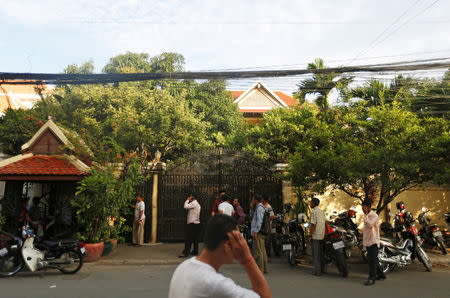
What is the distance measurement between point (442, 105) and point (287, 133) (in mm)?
6463

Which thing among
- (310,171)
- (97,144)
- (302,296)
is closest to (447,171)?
(310,171)

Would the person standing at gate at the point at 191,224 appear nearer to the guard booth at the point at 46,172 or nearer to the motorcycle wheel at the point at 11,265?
the guard booth at the point at 46,172

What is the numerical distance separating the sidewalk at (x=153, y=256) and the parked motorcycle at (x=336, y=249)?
1.58 meters

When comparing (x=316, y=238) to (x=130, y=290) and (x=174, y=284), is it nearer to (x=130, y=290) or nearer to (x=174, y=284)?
(x=130, y=290)

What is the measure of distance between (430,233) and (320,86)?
8.03 meters

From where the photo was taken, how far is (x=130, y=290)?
601 centimetres

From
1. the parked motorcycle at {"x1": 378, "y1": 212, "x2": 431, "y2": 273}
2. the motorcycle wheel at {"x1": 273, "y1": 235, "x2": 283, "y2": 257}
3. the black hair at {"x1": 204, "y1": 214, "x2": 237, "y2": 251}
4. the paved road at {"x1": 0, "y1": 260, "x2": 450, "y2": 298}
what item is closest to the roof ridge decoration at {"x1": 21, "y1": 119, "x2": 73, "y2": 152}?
the paved road at {"x1": 0, "y1": 260, "x2": 450, "y2": 298}

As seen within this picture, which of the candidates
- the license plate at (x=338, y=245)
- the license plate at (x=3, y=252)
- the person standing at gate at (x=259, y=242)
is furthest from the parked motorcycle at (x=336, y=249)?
the license plate at (x=3, y=252)

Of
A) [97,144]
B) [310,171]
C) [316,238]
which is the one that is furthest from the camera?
[97,144]

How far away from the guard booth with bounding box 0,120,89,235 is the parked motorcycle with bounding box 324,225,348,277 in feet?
22.5

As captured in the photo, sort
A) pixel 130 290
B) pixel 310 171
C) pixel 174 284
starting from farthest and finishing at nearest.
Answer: pixel 310 171
pixel 130 290
pixel 174 284

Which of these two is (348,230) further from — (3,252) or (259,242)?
(3,252)

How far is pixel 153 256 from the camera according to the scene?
369 inches

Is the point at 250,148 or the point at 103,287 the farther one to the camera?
the point at 250,148
